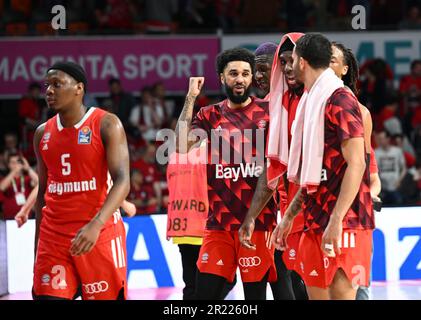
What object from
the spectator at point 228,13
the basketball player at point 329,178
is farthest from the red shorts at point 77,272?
the spectator at point 228,13

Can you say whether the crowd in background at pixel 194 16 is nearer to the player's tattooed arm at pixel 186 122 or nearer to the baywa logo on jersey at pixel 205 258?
the player's tattooed arm at pixel 186 122

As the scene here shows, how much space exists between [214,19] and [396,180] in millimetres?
5447

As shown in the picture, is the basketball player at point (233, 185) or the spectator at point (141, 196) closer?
the basketball player at point (233, 185)

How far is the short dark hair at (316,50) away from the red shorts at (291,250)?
1.66 metres

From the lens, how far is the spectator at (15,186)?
13.9 m

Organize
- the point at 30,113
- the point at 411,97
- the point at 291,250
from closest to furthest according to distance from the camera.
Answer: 1. the point at 291,250
2. the point at 30,113
3. the point at 411,97

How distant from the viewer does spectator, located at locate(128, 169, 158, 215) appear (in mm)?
14688

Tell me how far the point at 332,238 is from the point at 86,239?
1.64 m

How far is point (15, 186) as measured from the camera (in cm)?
1401

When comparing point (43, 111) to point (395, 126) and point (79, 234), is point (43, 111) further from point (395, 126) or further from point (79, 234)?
point (79, 234)
